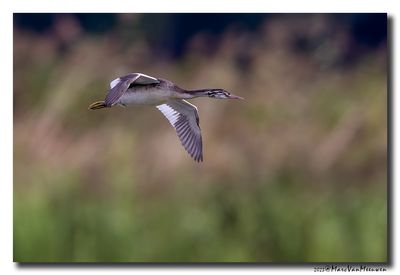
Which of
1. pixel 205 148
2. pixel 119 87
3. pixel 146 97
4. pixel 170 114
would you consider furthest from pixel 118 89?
pixel 205 148

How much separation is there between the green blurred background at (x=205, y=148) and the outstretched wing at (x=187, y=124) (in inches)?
18.0

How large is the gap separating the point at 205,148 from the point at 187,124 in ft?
1.50

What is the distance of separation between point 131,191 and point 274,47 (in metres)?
1.01

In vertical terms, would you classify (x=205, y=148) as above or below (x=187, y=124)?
below

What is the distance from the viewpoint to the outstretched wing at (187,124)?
5.66m

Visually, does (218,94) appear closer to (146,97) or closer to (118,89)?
(146,97)

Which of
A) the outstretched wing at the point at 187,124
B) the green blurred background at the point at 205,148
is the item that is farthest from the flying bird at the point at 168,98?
the green blurred background at the point at 205,148

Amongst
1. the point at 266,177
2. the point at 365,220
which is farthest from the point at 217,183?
the point at 365,220

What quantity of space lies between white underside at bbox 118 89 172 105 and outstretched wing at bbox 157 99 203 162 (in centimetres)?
26

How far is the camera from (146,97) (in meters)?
5.33

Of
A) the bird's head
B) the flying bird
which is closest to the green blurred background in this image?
the flying bird

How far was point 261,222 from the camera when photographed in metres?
6.09

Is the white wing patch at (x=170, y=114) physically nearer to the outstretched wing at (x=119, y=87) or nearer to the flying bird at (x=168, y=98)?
the flying bird at (x=168, y=98)
